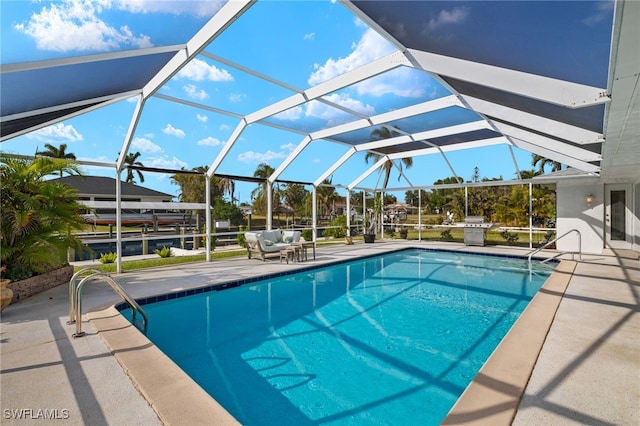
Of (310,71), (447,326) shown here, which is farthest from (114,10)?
(447,326)

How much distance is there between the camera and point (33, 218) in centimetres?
580

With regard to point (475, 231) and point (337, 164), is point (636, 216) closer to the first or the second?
point (475, 231)

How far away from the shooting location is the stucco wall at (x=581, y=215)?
11.4 metres

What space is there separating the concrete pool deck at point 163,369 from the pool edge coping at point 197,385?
1 centimetres

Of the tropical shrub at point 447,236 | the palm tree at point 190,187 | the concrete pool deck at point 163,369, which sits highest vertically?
the palm tree at point 190,187

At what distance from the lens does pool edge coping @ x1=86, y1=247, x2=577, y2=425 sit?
235 cm

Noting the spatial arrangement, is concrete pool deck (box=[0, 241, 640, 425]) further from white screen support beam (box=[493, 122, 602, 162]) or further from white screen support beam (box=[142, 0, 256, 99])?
white screen support beam (box=[142, 0, 256, 99])

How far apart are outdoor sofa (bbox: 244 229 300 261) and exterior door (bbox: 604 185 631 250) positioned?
37.5 feet

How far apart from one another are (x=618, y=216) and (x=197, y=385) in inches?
577

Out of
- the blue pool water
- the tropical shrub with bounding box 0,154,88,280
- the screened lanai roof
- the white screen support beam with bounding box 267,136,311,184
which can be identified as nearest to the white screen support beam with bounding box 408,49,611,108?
the screened lanai roof

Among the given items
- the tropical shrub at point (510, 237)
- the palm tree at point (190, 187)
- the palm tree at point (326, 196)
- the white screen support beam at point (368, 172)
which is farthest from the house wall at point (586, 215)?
the palm tree at point (190, 187)

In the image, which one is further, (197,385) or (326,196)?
(326,196)

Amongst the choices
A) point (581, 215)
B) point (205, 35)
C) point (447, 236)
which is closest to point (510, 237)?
point (447, 236)

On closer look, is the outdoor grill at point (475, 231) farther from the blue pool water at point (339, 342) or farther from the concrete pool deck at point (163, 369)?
the concrete pool deck at point (163, 369)
